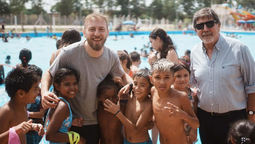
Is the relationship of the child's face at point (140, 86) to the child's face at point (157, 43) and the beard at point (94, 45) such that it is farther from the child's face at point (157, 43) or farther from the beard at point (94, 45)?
the child's face at point (157, 43)

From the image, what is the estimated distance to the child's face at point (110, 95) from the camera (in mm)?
3267

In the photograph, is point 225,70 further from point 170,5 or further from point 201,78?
point 170,5

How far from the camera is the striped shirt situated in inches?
124


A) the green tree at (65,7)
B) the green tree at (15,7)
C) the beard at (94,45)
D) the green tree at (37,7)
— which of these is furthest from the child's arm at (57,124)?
the green tree at (37,7)

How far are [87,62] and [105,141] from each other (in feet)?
3.55

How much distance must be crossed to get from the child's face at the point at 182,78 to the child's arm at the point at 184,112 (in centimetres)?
68

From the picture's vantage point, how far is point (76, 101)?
3285 mm

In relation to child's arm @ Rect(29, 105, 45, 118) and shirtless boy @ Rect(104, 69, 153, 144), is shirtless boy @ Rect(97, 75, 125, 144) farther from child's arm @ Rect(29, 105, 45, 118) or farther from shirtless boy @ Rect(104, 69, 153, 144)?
child's arm @ Rect(29, 105, 45, 118)

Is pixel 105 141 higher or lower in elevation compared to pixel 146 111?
lower

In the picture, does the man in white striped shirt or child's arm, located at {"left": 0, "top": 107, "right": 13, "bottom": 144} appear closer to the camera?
child's arm, located at {"left": 0, "top": 107, "right": 13, "bottom": 144}

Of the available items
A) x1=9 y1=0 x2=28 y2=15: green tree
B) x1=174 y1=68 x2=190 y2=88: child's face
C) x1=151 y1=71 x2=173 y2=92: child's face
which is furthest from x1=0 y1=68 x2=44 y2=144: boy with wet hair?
x1=9 y1=0 x2=28 y2=15: green tree

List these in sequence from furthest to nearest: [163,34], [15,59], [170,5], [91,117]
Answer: [170,5]
[15,59]
[163,34]
[91,117]

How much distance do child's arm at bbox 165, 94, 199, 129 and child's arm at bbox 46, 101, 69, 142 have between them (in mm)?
1158

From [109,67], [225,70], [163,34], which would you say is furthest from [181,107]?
[163,34]
